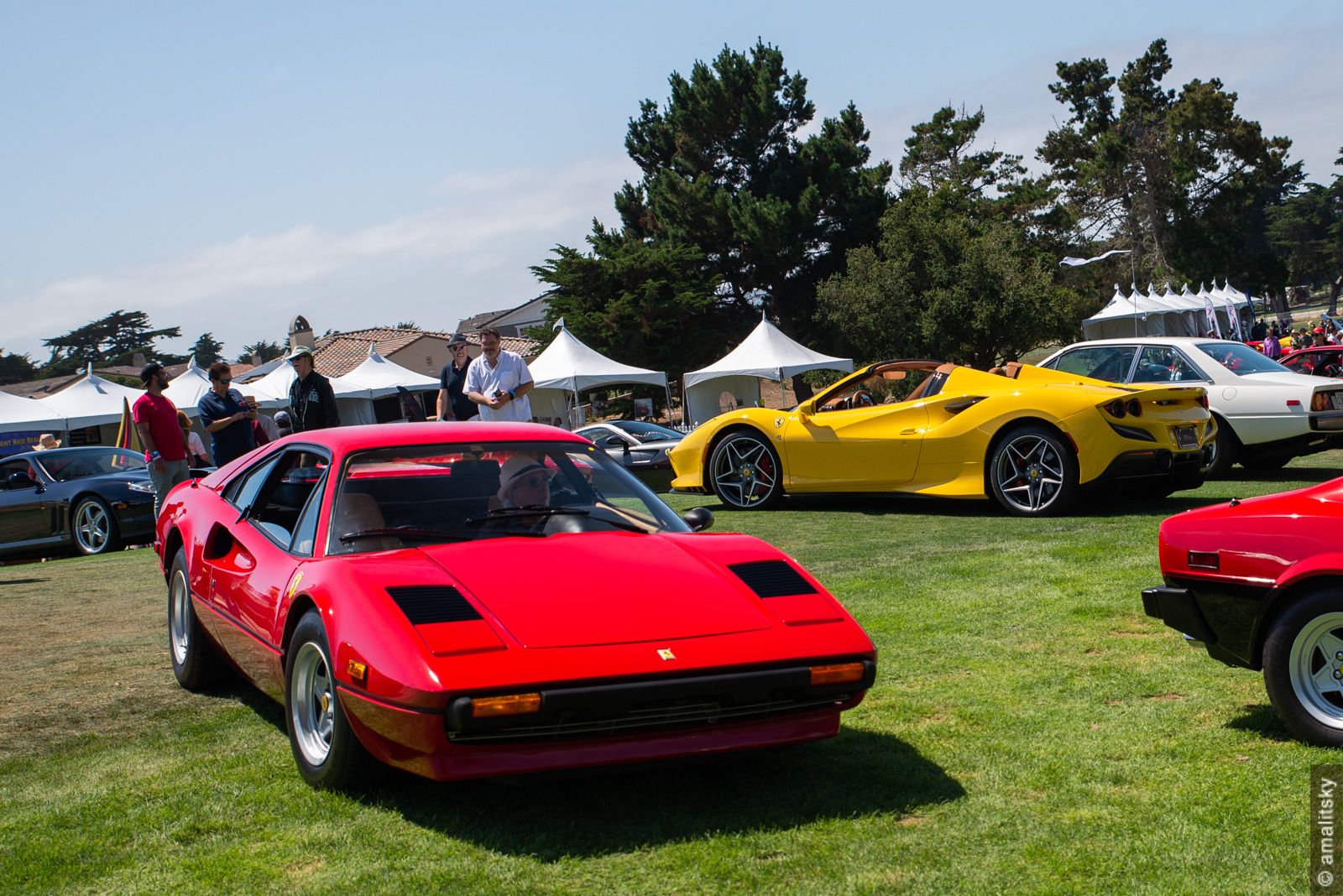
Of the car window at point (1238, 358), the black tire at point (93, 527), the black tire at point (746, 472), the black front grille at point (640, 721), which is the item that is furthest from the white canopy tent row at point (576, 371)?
the black front grille at point (640, 721)

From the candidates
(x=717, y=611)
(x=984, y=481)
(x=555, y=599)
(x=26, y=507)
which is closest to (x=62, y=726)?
(x=555, y=599)

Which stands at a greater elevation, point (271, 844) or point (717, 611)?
point (717, 611)

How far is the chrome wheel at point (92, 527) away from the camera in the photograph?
47.8ft

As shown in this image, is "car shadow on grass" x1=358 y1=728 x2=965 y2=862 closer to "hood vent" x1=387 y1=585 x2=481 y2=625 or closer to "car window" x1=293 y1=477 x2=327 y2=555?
"hood vent" x1=387 y1=585 x2=481 y2=625

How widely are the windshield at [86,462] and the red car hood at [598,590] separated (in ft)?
39.5

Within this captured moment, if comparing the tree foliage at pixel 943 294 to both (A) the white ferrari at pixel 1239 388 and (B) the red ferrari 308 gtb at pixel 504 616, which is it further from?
(B) the red ferrari 308 gtb at pixel 504 616

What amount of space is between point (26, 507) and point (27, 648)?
8.47 metres

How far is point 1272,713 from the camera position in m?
4.21

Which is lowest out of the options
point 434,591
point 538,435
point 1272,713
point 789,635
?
point 1272,713

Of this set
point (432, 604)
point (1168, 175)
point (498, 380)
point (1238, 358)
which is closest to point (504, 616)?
point (432, 604)

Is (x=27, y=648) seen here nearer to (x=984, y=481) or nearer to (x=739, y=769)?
(x=739, y=769)

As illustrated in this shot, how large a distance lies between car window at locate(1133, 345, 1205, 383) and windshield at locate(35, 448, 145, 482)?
11023mm

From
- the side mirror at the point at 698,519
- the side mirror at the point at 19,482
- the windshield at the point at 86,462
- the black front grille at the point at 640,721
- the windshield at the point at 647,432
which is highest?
the windshield at the point at 86,462

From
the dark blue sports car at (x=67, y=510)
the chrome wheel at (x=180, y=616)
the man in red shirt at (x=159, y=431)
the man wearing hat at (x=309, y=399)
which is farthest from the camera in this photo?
the dark blue sports car at (x=67, y=510)
